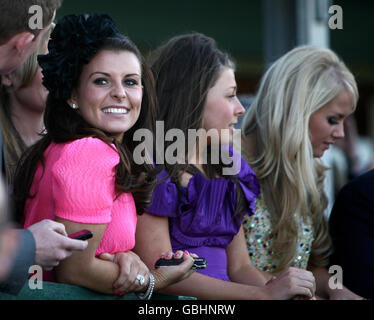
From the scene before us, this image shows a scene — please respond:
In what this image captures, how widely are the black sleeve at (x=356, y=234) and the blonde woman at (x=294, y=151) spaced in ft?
0.20

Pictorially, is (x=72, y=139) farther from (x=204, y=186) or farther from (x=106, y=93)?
(x=204, y=186)

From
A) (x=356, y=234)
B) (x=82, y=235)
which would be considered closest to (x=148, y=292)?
(x=82, y=235)

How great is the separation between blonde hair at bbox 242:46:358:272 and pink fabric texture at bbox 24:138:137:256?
3.34ft

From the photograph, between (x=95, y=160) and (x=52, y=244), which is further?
(x=95, y=160)

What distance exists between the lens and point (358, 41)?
9.83 meters

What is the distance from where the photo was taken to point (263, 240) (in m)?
3.05

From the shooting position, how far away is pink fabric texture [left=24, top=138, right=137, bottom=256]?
205cm

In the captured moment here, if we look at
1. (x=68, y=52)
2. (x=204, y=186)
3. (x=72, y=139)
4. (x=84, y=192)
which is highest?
(x=68, y=52)

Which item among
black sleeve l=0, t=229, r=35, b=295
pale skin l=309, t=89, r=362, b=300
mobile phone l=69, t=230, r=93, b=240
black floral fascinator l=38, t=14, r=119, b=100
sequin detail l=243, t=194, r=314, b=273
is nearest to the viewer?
black sleeve l=0, t=229, r=35, b=295

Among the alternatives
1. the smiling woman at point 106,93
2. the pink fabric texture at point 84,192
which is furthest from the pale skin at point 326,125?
the pink fabric texture at point 84,192

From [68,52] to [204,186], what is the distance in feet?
2.53

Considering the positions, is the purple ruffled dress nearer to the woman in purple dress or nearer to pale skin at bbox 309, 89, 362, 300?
the woman in purple dress

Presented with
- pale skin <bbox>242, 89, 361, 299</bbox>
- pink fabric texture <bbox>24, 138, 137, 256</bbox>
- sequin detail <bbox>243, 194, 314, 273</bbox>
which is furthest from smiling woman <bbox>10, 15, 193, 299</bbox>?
pale skin <bbox>242, 89, 361, 299</bbox>

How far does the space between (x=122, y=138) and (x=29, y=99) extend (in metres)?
0.59
